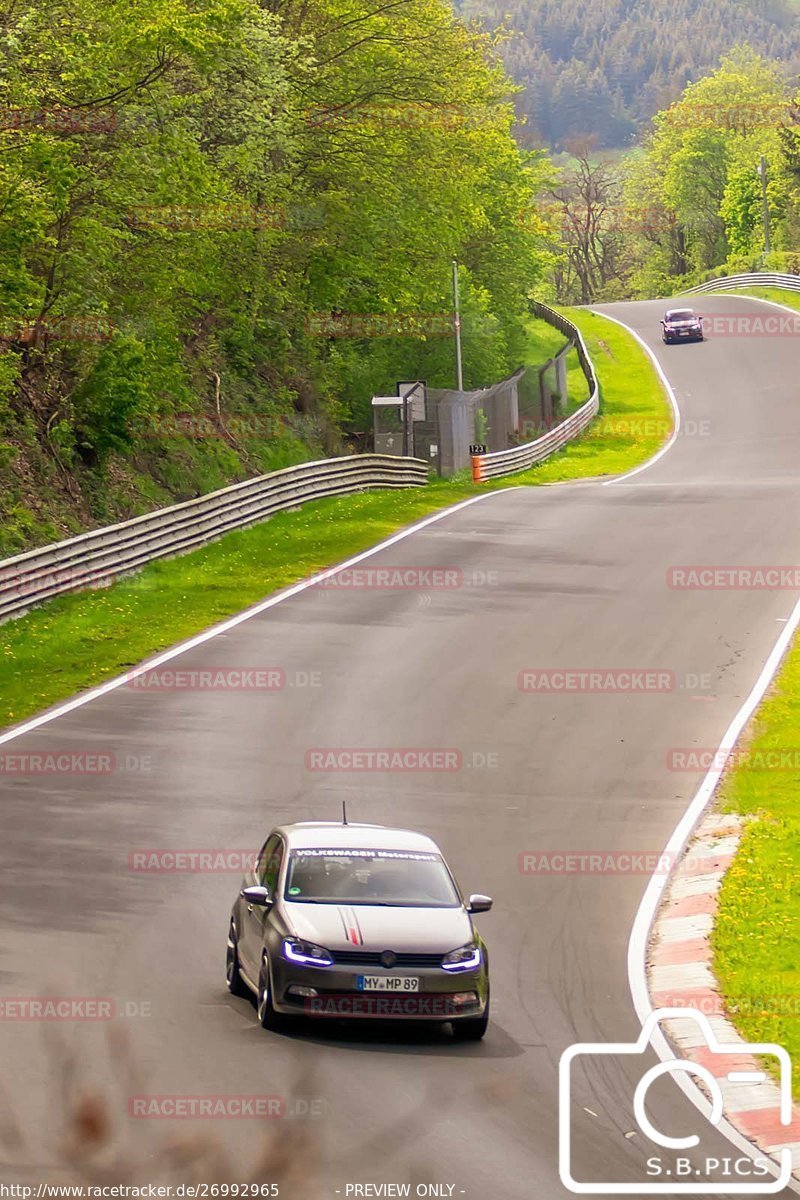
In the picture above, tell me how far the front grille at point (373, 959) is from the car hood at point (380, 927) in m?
0.04

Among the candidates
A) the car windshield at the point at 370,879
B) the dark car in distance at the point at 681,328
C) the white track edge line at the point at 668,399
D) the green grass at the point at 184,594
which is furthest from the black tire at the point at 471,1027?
the dark car in distance at the point at 681,328

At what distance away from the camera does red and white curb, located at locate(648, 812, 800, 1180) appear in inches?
428

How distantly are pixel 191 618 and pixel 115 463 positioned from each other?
35.9ft

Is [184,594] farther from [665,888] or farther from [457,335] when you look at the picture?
[457,335]

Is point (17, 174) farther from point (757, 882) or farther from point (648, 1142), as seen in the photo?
point (648, 1142)

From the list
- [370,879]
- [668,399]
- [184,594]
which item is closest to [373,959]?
[370,879]

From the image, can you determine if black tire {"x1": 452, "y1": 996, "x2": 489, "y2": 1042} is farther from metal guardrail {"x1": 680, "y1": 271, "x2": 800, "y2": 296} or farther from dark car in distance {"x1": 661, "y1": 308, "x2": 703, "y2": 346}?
metal guardrail {"x1": 680, "y1": 271, "x2": 800, "y2": 296}

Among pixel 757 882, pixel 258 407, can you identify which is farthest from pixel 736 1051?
pixel 258 407

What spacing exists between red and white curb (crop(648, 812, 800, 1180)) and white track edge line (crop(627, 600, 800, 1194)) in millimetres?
78

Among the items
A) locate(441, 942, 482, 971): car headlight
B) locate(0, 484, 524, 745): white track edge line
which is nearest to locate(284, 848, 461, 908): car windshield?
locate(441, 942, 482, 971): car headlight

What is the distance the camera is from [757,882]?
16.9 metres

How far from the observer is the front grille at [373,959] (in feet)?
39.5

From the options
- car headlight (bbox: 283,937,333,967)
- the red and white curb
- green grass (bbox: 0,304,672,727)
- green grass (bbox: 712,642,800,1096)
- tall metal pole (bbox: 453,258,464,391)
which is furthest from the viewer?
tall metal pole (bbox: 453,258,464,391)

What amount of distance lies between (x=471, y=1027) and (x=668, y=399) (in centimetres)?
6516
